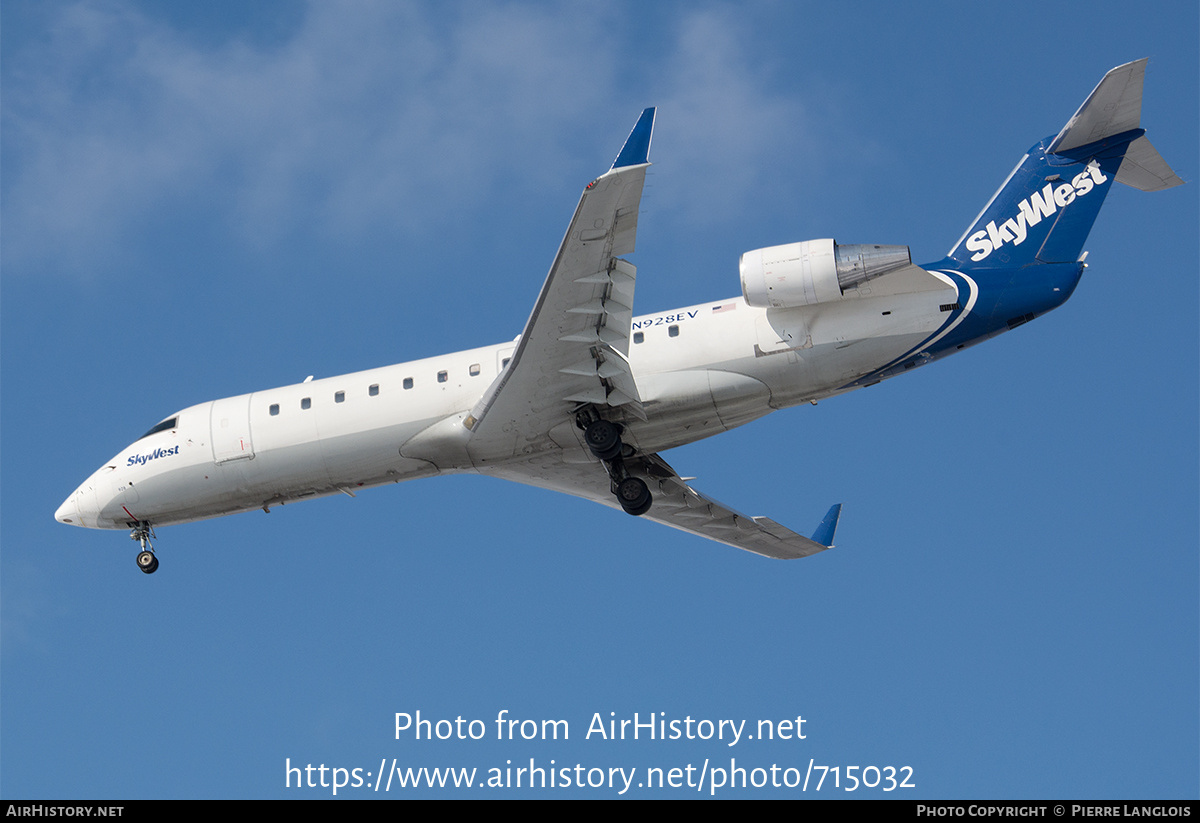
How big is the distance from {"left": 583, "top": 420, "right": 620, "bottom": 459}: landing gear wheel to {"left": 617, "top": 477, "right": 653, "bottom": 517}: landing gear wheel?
5.13ft

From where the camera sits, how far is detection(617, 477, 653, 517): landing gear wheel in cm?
2555

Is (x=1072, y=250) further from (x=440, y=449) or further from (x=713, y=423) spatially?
(x=440, y=449)

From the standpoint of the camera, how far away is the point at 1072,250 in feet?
79.4

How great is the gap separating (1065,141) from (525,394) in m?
11.1

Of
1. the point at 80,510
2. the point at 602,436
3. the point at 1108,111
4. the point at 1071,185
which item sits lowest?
the point at 602,436

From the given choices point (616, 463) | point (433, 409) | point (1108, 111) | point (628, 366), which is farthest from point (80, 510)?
point (1108, 111)

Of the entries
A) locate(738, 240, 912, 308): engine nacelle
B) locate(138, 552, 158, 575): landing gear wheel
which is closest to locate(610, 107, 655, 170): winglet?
locate(738, 240, 912, 308): engine nacelle

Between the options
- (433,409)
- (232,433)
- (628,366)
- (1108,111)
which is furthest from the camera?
(232,433)

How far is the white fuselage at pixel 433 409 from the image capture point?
2341cm

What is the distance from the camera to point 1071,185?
2467 centimetres

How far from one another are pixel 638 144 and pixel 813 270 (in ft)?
15.0

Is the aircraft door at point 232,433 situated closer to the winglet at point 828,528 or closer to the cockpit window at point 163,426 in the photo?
the cockpit window at point 163,426

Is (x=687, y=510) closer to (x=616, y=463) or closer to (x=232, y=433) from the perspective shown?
(x=616, y=463)
